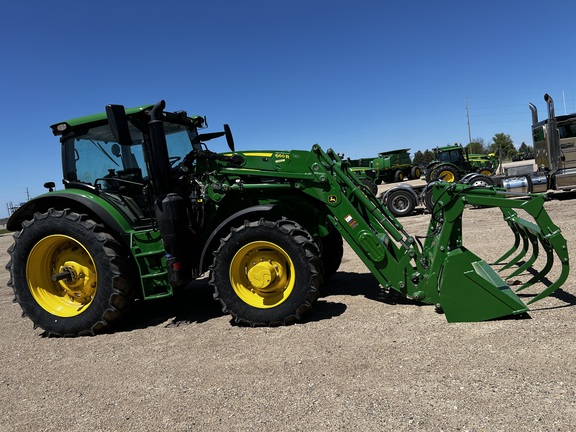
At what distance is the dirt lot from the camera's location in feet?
8.69

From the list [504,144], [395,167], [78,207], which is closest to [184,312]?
[78,207]

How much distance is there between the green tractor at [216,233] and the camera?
416 cm

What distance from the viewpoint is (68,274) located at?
473cm

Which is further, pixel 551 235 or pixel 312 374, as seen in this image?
pixel 551 235

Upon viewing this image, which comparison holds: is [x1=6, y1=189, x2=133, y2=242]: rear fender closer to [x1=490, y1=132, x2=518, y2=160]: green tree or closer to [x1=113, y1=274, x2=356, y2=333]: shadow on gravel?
[x1=113, y1=274, x2=356, y2=333]: shadow on gravel

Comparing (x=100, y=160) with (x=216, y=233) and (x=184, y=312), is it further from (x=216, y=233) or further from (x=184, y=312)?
(x=184, y=312)

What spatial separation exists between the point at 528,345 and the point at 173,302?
4.23 metres

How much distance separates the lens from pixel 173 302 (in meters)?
5.83

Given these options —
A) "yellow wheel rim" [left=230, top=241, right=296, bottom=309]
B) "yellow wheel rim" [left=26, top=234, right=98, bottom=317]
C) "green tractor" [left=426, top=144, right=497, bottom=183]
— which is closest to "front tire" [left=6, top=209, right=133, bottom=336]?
"yellow wheel rim" [left=26, top=234, right=98, bottom=317]

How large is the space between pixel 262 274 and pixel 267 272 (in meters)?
0.06

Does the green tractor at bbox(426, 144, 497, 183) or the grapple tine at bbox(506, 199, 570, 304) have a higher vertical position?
the green tractor at bbox(426, 144, 497, 183)

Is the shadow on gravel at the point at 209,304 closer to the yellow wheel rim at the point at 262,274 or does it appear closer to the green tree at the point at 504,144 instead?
the yellow wheel rim at the point at 262,274

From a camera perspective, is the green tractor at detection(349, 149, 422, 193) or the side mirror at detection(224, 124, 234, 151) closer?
the side mirror at detection(224, 124, 234, 151)

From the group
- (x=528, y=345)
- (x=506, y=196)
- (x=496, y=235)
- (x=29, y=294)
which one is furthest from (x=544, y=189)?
(x=29, y=294)
